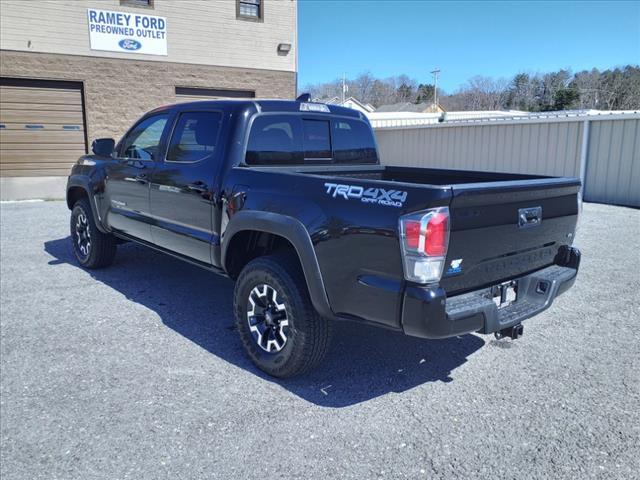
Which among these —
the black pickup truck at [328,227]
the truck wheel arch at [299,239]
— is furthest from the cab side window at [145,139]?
the truck wheel arch at [299,239]

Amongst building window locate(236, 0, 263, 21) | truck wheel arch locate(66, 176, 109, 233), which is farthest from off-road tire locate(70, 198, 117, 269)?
building window locate(236, 0, 263, 21)

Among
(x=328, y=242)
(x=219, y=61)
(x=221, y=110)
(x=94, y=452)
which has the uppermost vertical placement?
(x=219, y=61)

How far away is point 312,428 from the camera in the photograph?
10.3 ft

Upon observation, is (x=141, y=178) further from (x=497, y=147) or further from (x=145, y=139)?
(x=497, y=147)

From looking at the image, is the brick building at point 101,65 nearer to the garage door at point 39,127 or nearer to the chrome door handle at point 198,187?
the garage door at point 39,127

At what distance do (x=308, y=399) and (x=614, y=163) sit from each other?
39.5 feet

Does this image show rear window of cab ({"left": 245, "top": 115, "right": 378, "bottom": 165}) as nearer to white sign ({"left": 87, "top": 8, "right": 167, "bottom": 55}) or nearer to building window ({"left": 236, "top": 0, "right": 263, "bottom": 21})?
white sign ({"left": 87, "top": 8, "right": 167, "bottom": 55})

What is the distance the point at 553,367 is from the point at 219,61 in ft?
46.7

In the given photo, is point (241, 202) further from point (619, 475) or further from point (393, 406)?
point (619, 475)

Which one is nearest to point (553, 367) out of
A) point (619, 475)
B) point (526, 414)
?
point (526, 414)

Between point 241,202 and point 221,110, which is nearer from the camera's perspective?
point 241,202

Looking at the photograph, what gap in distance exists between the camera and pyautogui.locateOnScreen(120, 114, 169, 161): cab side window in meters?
5.18

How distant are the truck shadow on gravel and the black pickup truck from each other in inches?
11.9

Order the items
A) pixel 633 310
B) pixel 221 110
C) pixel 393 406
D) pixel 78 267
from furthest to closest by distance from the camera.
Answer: pixel 78 267 → pixel 633 310 → pixel 221 110 → pixel 393 406
